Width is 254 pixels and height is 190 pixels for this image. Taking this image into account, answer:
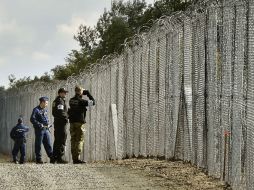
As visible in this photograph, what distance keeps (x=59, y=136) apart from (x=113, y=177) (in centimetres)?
585

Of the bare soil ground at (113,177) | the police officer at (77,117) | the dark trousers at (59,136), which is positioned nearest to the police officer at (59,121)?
the dark trousers at (59,136)

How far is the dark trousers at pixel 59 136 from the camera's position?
52.7ft

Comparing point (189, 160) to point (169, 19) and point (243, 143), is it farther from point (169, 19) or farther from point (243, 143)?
point (243, 143)

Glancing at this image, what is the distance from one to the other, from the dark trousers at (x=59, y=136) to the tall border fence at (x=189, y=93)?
3.83 feet

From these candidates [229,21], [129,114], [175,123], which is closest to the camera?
[229,21]

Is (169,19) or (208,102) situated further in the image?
(169,19)

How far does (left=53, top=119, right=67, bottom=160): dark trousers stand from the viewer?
1606 cm

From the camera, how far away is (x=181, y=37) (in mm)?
11102

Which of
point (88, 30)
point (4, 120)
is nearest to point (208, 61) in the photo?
point (4, 120)

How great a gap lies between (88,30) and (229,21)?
83.8 metres

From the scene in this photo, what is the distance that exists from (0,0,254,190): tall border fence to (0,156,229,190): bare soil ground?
9.5 inches

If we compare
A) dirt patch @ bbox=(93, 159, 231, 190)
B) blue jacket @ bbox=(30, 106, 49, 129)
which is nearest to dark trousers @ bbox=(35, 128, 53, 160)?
blue jacket @ bbox=(30, 106, 49, 129)

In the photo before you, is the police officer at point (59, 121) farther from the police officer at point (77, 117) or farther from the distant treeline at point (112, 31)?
the distant treeline at point (112, 31)

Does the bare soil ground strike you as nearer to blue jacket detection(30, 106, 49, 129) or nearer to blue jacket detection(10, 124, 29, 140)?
blue jacket detection(30, 106, 49, 129)
